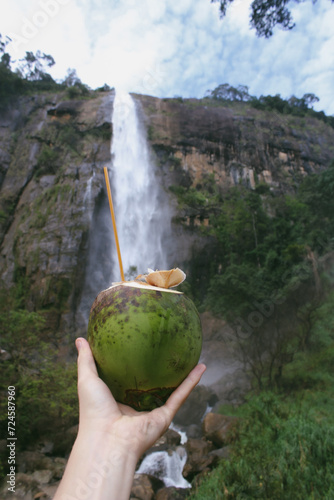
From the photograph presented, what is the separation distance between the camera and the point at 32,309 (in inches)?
576

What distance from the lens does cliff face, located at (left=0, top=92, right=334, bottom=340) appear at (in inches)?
611

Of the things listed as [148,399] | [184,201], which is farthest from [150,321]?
[184,201]

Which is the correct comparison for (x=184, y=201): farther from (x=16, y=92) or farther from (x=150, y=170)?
(x=16, y=92)

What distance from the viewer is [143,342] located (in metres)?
1.06

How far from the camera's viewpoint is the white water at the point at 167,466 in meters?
6.00

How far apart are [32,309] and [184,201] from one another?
1106 cm

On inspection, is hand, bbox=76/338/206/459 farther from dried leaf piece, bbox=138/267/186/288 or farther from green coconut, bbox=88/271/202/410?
dried leaf piece, bbox=138/267/186/288

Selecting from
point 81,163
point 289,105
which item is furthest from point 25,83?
point 289,105

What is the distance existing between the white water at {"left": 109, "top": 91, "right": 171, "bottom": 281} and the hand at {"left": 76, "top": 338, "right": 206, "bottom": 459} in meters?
14.4

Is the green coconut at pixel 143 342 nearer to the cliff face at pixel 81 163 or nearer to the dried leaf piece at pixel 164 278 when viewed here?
the dried leaf piece at pixel 164 278

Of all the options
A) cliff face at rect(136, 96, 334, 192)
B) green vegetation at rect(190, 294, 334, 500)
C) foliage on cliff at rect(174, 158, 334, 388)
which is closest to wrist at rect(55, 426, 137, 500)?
green vegetation at rect(190, 294, 334, 500)

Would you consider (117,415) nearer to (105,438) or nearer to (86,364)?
(105,438)

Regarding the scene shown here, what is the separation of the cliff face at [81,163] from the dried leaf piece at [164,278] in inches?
550

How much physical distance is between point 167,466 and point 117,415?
6.60 meters
